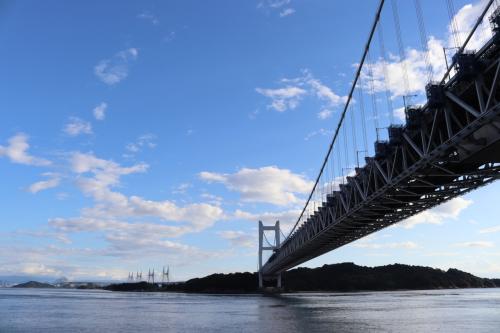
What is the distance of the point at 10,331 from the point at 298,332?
17.3 meters

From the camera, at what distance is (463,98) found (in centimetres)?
2052

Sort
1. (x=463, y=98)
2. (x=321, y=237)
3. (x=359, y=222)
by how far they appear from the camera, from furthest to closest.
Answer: (x=321, y=237), (x=359, y=222), (x=463, y=98)

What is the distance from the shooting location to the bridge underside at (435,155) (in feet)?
60.6

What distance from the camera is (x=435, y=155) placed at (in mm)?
22094

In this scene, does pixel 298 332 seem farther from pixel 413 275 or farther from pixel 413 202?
pixel 413 275

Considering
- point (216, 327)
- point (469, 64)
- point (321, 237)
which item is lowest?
point (216, 327)

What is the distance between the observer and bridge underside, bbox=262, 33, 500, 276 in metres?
18.5

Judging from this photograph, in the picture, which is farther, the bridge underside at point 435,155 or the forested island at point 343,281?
the forested island at point 343,281

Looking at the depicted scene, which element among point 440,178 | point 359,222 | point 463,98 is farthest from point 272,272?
point 463,98

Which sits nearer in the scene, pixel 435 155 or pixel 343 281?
pixel 435 155

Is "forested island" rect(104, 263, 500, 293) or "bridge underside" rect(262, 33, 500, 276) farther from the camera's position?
"forested island" rect(104, 263, 500, 293)

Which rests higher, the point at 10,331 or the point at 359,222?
the point at 359,222

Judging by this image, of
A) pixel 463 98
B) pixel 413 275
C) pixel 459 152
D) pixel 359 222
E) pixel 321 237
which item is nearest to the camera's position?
pixel 463 98

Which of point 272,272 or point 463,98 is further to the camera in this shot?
point 272,272
